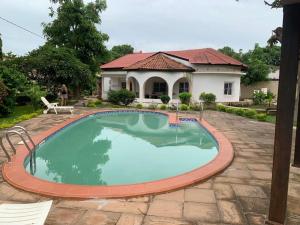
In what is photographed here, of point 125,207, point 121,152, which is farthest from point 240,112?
point 125,207

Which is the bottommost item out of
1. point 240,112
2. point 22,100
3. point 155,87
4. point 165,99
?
point 240,112

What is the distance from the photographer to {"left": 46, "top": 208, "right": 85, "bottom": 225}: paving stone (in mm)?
4266

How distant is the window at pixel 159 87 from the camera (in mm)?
28266

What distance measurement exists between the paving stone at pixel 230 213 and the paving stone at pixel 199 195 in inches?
8.9

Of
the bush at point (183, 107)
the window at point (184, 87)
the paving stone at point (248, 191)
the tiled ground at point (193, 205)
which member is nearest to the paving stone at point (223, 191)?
the tiled ground at point (193, 205)

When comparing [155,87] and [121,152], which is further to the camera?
[155,87]

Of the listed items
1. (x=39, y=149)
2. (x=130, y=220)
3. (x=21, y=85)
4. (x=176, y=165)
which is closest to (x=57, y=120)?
(x=21, y=85)

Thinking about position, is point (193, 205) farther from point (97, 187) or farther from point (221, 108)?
point (221, 108)

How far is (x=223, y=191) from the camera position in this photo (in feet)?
18.3

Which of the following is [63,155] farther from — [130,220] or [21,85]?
[21,85]

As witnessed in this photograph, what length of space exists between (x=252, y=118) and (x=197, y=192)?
13385mm

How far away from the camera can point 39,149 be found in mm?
9664

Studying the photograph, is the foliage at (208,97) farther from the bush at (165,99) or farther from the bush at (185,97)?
the bush at (165,99)

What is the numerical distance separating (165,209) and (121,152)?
574 centimetres
